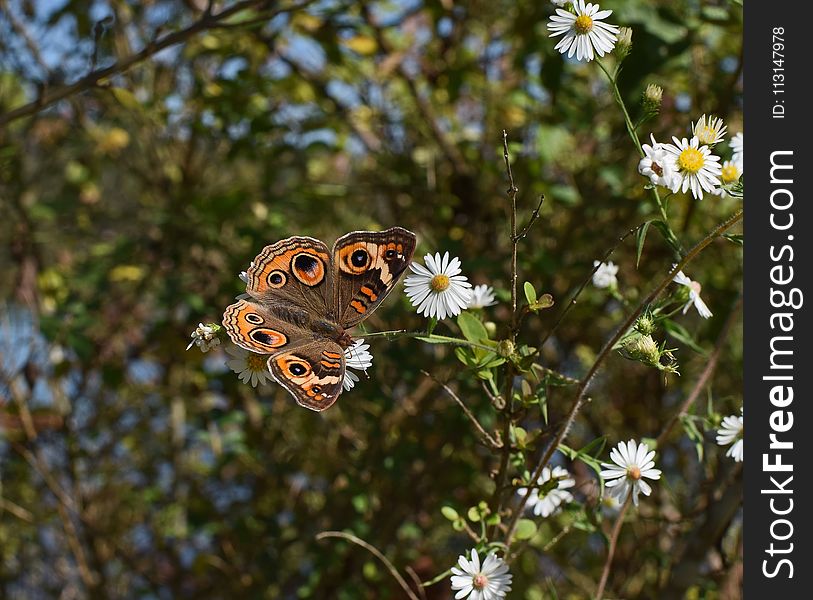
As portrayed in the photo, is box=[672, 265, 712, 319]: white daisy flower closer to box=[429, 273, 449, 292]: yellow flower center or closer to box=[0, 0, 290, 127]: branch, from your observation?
box=[429, 273, 449, 292]: yellow flower center

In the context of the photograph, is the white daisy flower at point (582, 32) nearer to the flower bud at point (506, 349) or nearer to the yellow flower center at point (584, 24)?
the yellow flower center at point (584, 24)

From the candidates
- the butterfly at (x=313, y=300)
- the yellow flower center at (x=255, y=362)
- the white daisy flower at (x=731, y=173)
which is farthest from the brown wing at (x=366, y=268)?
the white daisy flower at (x=731, y=173)

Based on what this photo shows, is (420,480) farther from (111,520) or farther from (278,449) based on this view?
(111,520)

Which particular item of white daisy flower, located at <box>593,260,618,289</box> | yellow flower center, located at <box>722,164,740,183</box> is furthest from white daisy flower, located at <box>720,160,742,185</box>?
white daisy flower, located at <box>593,260,618,289</box>

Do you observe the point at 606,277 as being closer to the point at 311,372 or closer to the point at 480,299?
the point at 480,299

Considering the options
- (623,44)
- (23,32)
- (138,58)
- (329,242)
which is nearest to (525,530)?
(623,44)

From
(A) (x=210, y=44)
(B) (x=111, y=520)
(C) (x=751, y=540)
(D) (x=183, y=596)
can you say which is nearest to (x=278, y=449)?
(D) (x=183, y=596)
